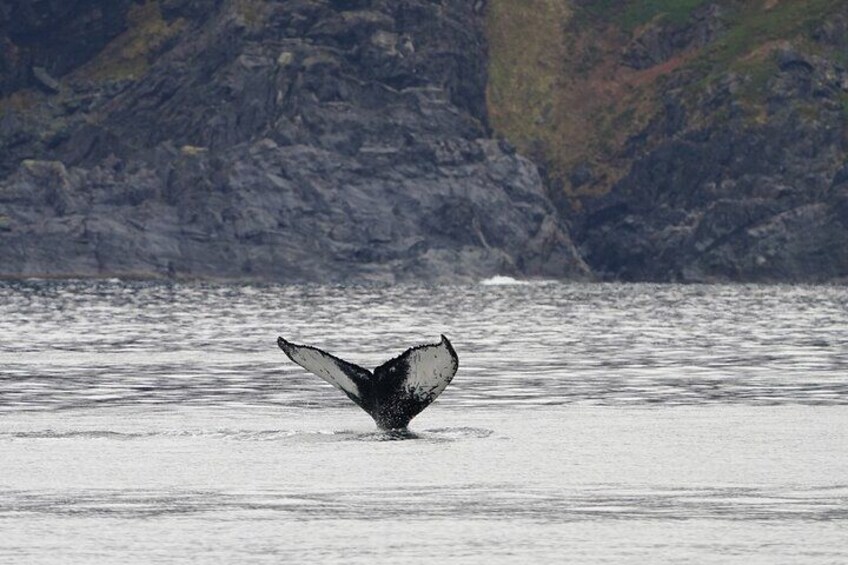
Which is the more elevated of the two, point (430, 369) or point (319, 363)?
point (319, 363)

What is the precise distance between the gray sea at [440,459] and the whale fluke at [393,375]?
3.21 feet

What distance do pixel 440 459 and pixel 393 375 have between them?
340 cm

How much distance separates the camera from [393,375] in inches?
1783

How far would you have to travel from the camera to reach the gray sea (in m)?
31.2

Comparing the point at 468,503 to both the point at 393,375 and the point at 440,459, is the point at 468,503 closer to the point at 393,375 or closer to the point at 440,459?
the point at 440,459

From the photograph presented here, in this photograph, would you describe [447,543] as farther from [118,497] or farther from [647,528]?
[118,497]

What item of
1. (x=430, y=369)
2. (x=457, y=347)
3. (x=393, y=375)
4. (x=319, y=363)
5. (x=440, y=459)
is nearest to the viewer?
(x=440, y=459)

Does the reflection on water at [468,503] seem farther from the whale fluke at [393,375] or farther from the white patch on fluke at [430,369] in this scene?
the white patch on fluke at [430,369]

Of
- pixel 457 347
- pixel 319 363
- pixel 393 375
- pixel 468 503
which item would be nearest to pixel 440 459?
pixel 393 375

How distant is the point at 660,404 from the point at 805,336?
47.7m

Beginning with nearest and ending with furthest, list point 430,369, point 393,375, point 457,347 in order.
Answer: point 430,369 < point 393,375 < point 457,347

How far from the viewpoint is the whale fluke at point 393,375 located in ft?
142

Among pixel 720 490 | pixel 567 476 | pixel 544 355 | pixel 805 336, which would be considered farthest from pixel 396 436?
pixel 805 336

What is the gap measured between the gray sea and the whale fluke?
0.98 meters
